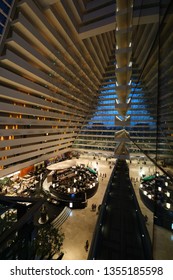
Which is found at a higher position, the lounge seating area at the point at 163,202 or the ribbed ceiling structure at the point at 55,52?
the ribbed ceiling structure at the point at 55,52

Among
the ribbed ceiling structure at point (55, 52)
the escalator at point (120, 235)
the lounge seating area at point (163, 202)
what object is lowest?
the escalator at point (120, 235)

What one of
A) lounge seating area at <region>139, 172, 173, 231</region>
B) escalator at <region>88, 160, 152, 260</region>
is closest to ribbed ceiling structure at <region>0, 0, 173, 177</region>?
escalator at <region>88, 160, 152, 260</region>

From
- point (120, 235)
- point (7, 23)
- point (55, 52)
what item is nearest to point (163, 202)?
point (120, 235)

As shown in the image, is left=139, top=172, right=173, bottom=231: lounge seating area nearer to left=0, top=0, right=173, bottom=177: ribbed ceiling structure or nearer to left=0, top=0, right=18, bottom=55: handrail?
left=0, top=0, right=173, bottom=177: ribbed ceiling structure

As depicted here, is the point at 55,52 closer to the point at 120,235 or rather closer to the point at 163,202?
the point at 120,235

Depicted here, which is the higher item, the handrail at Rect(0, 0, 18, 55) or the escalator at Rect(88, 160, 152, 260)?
the handrail at Rect(0, 0, 18, 55)

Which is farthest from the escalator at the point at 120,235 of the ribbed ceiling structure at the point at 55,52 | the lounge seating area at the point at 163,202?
the ribbed ceiling structure at the point at 55,52

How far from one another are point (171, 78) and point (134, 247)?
174 inches

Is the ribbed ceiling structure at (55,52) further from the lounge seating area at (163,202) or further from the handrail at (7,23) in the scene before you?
the lounge seating area at (163,202)

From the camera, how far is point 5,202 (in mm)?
2834

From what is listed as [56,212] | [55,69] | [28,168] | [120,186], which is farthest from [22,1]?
[28,168]

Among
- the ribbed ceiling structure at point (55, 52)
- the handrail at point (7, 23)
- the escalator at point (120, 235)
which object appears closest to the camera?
the escalator at point (120, 235)

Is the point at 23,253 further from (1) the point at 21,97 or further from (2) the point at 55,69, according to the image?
(2) the point at 55,69
